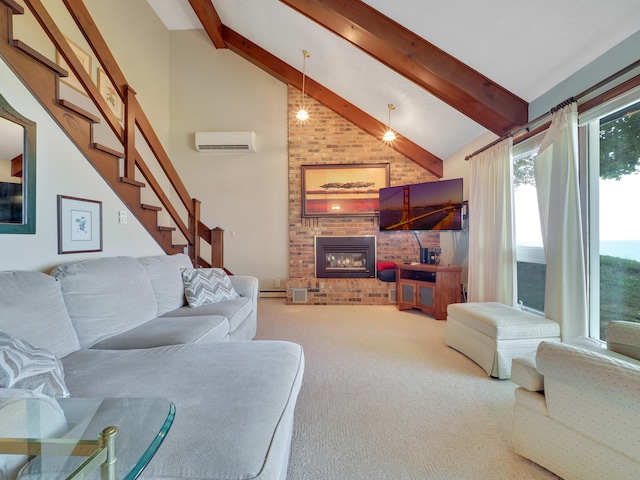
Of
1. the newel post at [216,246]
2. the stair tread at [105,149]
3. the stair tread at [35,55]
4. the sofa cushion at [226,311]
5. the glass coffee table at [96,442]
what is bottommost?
the sofa cushion at [226,311]

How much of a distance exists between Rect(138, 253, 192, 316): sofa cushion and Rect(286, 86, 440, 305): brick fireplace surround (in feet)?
7.30

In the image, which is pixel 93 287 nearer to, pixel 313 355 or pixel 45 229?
pixel 45 229

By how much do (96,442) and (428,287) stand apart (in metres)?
3.56

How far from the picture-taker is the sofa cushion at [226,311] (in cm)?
221

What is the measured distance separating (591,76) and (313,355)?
2934 mm

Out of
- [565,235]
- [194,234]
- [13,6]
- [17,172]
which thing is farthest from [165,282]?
[565,235]

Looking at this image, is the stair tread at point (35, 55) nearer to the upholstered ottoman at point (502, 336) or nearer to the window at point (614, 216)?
the upholstered ottoman at point (502, 336)

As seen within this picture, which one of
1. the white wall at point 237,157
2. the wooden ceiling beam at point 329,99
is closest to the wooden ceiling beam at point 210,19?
the wooden ceiling beam at point 329,99

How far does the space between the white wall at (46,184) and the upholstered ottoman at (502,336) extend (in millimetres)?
3024

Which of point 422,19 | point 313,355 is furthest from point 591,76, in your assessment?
point 313,355

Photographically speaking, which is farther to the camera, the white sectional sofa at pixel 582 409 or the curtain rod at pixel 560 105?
the curtain rod at pixel 560 105

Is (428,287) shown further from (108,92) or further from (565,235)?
(108,92)

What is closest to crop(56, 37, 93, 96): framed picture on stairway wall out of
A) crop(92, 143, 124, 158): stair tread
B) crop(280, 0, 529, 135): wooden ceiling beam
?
crop(92, 143, 124, 158): stair tread

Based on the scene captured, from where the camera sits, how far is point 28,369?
0.90 meters
